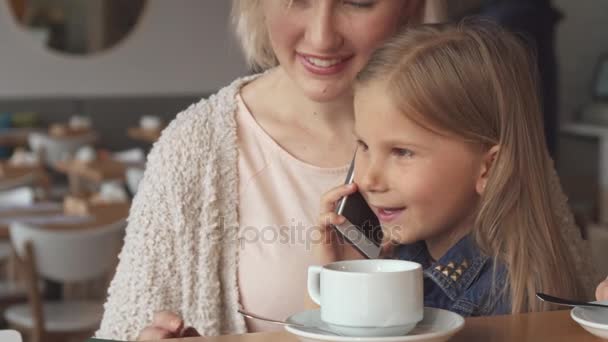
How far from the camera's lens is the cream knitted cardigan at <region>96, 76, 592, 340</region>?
1.42 m

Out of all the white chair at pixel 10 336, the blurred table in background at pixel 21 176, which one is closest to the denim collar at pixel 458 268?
the white chair at pixel 10 336

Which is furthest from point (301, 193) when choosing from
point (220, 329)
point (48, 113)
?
point (48, 113)

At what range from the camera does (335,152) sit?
5.22ft

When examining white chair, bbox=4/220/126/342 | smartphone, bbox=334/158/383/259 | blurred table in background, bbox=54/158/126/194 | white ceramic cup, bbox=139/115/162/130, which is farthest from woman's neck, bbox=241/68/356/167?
white ceramic cup, bbox=139/115/162/130

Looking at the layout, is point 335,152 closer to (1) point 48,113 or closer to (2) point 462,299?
(2) point 462,299

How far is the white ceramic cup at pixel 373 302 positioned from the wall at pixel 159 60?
7.22 m

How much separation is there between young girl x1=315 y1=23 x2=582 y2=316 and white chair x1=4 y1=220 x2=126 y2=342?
2.21 metres

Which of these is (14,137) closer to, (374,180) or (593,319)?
(374,180)

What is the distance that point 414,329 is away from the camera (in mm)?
815

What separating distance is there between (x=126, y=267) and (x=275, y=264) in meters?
0.22

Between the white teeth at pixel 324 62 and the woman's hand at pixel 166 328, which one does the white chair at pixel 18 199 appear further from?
the woman's hand at pixel 166 328

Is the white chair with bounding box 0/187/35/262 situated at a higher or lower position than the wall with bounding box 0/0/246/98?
lower

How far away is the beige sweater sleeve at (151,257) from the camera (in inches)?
55.4

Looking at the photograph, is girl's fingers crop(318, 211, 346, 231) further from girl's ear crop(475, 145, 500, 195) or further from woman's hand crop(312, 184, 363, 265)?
girl's ear crop(475, 145, 500, 195)
